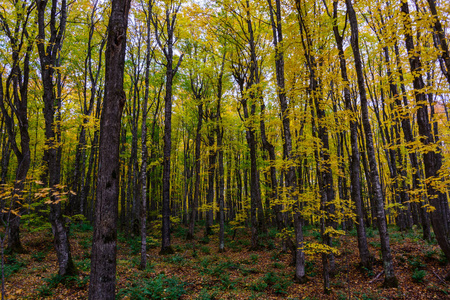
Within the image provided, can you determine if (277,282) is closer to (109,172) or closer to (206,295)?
(206,295)

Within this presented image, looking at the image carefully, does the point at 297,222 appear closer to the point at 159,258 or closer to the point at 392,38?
the point at 392,38

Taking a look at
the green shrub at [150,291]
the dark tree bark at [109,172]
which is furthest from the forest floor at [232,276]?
the dark tree bark at [109,172]

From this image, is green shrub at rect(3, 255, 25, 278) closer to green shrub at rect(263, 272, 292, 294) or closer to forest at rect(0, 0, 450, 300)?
forest at rect(0, 0, 450, 300)

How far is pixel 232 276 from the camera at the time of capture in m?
8.83

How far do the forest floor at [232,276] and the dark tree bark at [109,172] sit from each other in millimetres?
3087

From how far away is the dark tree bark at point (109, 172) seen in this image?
128 inches

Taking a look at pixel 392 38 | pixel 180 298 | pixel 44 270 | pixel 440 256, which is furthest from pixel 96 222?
pixel 440 256

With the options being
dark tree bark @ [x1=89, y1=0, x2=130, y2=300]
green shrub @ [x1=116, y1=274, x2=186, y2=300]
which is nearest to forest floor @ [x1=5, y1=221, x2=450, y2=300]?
green shrub @ [x1=116, y1=274, x2=186, y2=300]

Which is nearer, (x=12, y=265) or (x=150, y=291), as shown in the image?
(x=150, y=291)

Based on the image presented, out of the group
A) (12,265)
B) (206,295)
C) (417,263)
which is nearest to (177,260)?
(206,295)

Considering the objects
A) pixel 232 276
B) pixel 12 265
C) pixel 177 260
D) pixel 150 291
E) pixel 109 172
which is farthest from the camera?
pixel 177 260

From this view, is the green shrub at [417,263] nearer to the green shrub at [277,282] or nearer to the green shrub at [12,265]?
the green shrub at [277,282]

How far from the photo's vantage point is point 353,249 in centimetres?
1102

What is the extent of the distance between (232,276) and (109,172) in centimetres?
750
